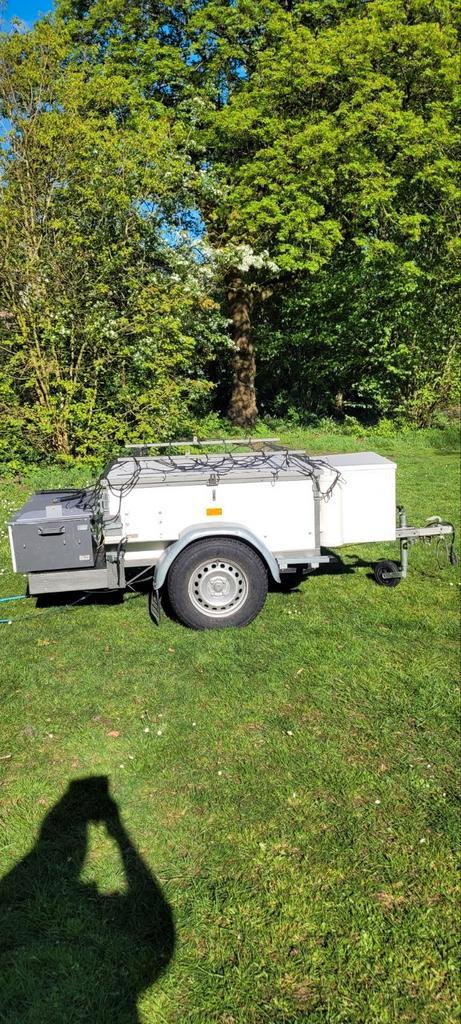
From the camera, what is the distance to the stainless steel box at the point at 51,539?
5016 millimetres

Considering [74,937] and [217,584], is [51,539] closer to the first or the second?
[217,584]

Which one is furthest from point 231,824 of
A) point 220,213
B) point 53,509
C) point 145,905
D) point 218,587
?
point 220,213

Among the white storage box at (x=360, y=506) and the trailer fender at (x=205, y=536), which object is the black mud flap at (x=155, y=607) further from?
the white storage box at (x=360, y=506)

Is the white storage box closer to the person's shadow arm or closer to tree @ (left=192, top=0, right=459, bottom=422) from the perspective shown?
the person's shadow arm

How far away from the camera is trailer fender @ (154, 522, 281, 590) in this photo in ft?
16.8

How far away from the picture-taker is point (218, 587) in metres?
5.34

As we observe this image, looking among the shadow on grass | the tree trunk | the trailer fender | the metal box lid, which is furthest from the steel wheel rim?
the tree trunk

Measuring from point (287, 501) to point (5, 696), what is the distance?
8.26 ft

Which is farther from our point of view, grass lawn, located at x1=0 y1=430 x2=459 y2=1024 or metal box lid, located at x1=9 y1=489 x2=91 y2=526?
metal box lid, located at x1=9 y1=489 x2=91 y2=526

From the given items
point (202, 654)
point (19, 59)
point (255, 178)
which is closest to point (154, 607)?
point (202, 654)

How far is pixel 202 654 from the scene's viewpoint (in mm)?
4977

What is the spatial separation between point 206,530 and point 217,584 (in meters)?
0.50

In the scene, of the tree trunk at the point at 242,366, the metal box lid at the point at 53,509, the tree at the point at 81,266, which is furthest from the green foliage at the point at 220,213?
the metal box lid at the point at 53,509

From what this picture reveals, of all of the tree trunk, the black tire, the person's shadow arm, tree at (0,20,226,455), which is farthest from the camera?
the tree trunk
